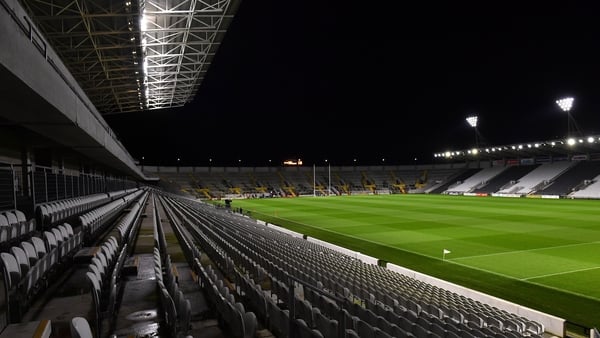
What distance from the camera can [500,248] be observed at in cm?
1684

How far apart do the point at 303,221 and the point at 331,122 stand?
62.1m

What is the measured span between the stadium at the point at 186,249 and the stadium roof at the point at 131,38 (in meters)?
0.12

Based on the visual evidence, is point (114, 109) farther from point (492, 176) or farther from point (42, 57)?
point (492, 176)

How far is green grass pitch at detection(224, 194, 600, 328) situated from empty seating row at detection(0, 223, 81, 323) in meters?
9.02

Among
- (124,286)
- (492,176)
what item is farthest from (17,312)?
(492,176)

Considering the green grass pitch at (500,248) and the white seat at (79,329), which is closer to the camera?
the white seat at (79,329)

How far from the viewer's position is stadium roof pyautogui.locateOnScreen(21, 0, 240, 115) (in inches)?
675

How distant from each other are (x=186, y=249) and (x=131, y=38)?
15.9 meters

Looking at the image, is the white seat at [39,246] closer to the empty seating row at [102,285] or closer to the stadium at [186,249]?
the stadium at [186,249]

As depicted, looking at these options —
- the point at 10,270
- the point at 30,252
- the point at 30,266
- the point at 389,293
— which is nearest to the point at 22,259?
the point at 30,266

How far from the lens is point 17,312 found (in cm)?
381

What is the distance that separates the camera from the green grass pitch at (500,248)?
10609mm

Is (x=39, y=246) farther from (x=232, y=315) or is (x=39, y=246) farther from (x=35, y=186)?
(x=35, y=186)

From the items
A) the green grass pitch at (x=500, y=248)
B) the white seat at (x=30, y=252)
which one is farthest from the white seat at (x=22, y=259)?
the green grass pitch at (x=500, y=248)
